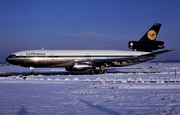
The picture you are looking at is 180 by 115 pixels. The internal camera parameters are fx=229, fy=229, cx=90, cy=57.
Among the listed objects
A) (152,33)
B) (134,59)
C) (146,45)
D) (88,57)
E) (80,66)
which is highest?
(152,33)

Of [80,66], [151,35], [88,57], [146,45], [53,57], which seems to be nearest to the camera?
[80,66]

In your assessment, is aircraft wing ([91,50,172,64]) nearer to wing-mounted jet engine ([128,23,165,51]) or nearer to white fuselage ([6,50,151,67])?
white fuselage ([6,50,151,67])

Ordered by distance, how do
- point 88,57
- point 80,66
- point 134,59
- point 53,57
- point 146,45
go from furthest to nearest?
1. point 146,45
2. point 88,57
3. point 134,59
4. point 53,57
5. point 80,66

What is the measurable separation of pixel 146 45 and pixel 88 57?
33.0 ft

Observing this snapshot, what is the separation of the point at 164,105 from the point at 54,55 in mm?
25659

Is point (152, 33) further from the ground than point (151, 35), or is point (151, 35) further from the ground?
point (152, 33)

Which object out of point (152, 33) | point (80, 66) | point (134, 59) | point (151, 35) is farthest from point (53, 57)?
point (152, 33)

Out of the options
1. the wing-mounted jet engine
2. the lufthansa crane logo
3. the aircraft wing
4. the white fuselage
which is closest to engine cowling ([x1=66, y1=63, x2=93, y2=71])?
the aircraft wing

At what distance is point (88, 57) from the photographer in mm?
35562

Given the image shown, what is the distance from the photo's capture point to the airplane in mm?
33938

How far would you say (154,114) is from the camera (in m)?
8.55

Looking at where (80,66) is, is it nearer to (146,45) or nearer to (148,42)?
(146,45)

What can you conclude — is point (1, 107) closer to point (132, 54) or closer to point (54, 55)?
point (54, 55)

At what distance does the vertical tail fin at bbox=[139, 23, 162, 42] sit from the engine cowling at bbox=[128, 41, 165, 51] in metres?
0.75
